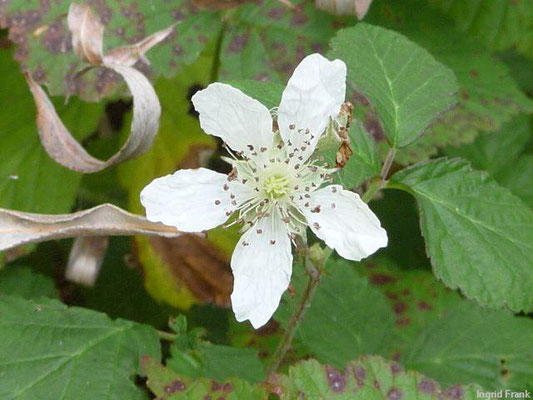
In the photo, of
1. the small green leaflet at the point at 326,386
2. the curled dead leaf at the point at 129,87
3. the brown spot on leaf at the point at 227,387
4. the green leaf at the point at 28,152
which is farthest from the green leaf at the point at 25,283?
the brown spot on leaf at the point at 227,387

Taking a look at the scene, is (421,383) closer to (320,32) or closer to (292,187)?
(292,187)

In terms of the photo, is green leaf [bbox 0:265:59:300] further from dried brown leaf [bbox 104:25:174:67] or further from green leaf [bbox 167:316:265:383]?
dried brown leaf [bbox 104:25:174:67]

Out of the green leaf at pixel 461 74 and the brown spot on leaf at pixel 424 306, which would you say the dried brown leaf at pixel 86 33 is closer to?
the green leaf at pixel 461 74

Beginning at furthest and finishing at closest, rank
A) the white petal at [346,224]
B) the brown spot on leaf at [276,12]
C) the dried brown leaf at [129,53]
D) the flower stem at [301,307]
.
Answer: the brown spot on leaf at [276,12], the dried brown leaf at [129,53], the flower stem at [301,307], the white petal at [346,224]

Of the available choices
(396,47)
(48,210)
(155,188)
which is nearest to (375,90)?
(396,47)

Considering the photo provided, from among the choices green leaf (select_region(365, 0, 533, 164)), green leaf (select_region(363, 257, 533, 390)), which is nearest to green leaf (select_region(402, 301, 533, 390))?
green leaf (select_region(363, 257, 533, 390))

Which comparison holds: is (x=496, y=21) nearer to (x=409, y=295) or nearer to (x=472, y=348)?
(x=409, y=295)
